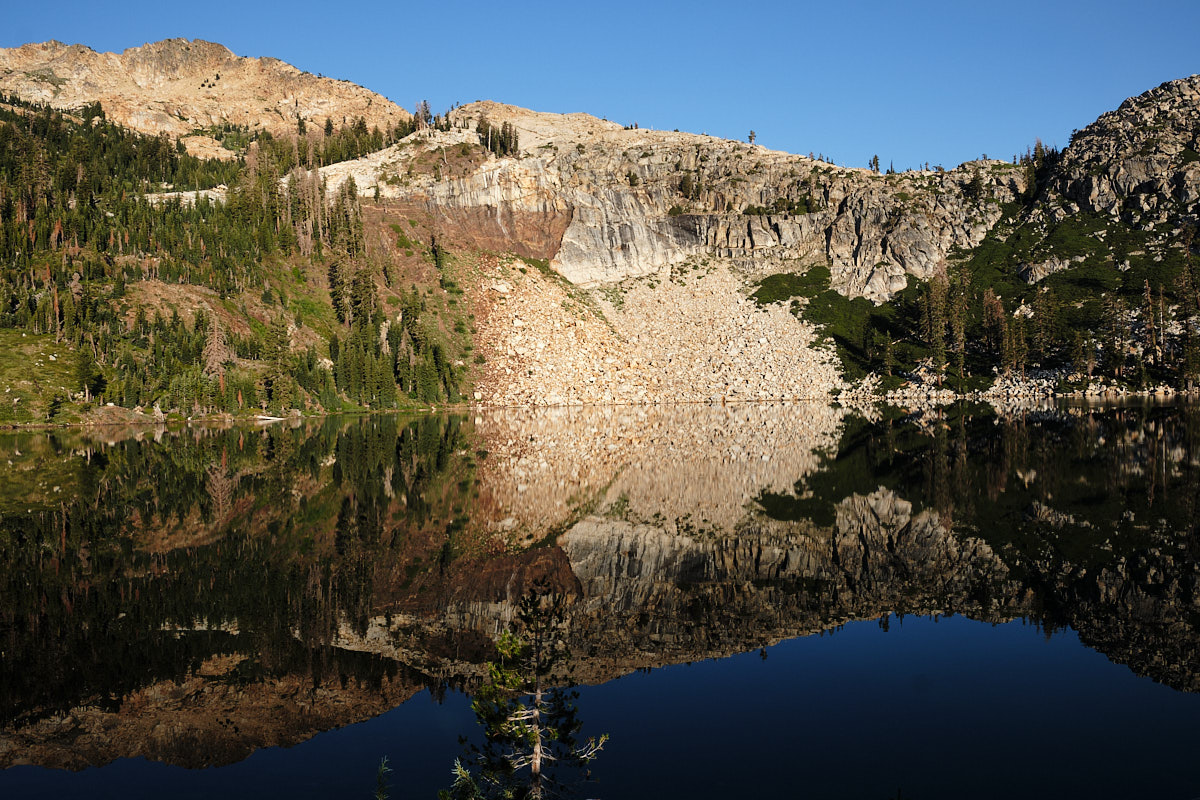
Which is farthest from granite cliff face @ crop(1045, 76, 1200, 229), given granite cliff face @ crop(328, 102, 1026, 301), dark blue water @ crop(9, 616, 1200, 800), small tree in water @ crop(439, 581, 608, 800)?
small tree in water @ crop(439, 581, 608, 800)

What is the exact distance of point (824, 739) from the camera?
12875 millimetres

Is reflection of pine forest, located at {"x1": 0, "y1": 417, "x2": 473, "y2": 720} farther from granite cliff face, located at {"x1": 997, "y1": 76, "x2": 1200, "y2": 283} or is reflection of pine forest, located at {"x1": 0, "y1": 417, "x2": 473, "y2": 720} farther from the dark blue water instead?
granite cliff face, located at {"x1": 997, "y1": 76, "x2": 1200, "y2": 283}

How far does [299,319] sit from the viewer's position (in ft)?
400

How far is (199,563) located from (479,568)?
344 inches

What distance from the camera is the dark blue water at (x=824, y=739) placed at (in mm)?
11406

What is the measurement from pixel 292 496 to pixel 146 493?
7494mm

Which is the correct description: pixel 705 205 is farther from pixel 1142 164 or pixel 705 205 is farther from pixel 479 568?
pixel 479 568

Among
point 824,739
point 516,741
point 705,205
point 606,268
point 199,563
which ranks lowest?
point 824,739

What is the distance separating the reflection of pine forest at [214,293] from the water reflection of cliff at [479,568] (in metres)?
55.8

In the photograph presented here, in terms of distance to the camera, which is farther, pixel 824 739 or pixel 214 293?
pixel 214 293

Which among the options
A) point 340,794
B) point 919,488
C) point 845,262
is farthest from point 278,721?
point 845,262

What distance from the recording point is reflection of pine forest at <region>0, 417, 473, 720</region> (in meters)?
15.8

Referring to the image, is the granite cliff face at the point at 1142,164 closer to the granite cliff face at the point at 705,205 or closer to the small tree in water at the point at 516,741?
the granite cliff face at the point at 705,205

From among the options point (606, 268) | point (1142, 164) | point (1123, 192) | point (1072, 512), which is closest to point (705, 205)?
point (606, 268)
